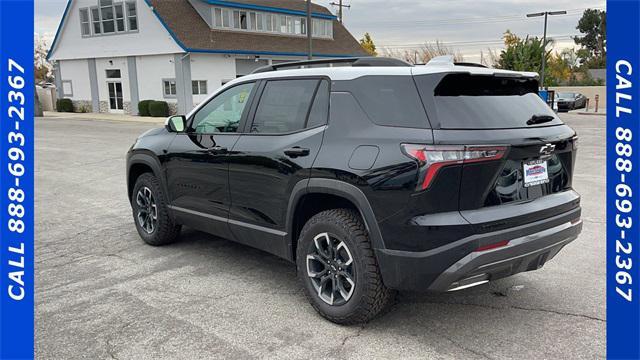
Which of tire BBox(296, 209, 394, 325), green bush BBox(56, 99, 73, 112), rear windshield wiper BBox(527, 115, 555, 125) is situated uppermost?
green bush BBox(56, 99, 73, 112)

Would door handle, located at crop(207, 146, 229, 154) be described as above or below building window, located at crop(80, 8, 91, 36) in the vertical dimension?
below

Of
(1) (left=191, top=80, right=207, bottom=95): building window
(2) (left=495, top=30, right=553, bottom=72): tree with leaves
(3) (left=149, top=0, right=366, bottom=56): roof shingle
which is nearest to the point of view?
(3) (left=149, top=0, right=366, bottom=56): roof shingle

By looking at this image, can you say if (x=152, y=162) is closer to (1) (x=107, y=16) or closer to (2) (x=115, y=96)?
(2) (x=115, y=96)

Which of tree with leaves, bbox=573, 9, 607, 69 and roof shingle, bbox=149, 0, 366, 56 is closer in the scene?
roof shingle, bbox=149, 0, 366, 56

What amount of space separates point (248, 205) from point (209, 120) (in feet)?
3.48

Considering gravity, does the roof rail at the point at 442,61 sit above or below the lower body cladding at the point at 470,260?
above

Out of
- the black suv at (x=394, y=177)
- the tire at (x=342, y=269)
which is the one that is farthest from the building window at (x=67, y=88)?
the tire at (x=342, y=269)

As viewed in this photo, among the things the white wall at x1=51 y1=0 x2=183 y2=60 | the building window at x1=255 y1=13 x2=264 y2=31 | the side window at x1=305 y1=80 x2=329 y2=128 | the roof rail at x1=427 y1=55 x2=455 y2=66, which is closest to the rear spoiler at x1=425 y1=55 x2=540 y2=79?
the roof rail at x1=427 y1=55 x2=455 y2=66

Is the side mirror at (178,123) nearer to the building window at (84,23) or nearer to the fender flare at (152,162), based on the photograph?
the fender flare at (152,162)

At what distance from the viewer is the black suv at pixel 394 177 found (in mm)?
3203

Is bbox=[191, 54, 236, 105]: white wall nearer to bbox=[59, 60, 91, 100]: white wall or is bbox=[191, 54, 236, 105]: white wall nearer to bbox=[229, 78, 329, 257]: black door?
bbox=[59, 60, 91, 100]: white wall

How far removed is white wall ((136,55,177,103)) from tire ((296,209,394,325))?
25992 millimetres

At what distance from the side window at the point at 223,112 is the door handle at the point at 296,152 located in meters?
→ 0.81

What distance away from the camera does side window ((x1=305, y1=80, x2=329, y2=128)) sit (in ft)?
12.7
